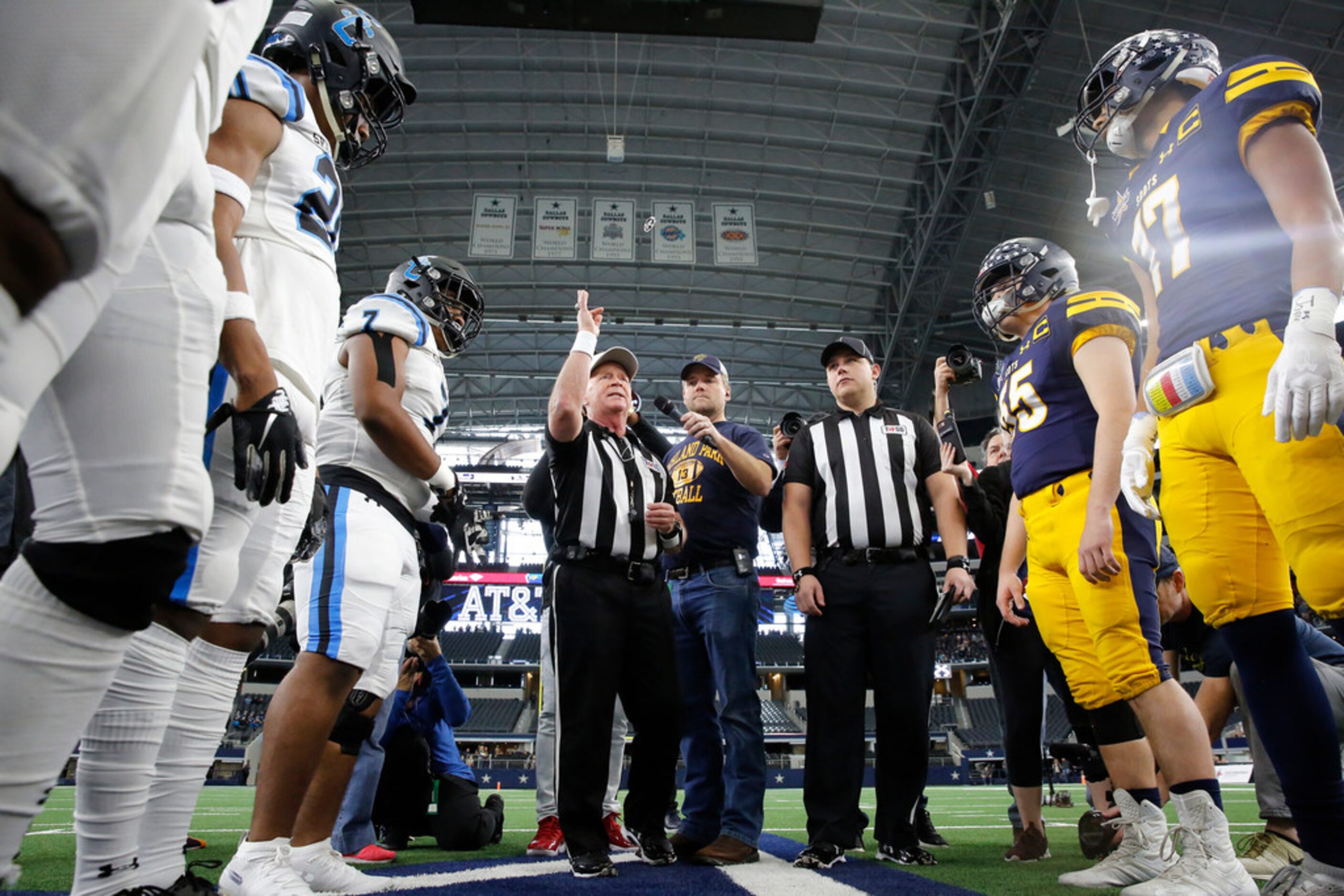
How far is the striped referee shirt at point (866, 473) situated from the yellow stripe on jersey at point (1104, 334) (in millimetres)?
865

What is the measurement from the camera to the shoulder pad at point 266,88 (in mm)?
1668

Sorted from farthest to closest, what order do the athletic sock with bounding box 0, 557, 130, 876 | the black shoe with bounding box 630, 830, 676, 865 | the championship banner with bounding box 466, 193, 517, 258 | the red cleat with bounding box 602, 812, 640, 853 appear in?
1. the championship banner with bounding box 466, 193, 517, 258
2. the red cleat with bounding box 602, 812, 640, 853
3. the black shoe with bounding box 630, 830, 676, 865
4. the athletic sock with bounding box 0, 557, 130, 876

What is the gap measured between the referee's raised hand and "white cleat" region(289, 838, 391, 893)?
1.83 m

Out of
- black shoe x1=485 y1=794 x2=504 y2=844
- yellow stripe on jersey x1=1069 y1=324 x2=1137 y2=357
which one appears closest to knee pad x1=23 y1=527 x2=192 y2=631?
yellow stripe on jersey x1=1069 y1=324 x2=1137 y2=357

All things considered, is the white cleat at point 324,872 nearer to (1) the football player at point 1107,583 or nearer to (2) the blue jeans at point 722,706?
(2) the blue jeans at point 722,706

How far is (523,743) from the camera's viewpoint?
28.5 meters

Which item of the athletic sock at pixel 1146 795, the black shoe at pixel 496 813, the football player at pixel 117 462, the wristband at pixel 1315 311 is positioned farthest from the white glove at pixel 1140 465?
the black shoe at pixel 496 813

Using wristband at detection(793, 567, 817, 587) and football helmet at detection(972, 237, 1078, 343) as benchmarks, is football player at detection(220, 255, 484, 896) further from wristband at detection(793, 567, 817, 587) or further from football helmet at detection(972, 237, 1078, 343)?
football helmet at detection(972, 237, 1078, 343)

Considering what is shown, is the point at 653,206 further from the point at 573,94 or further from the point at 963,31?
the point at 963,31

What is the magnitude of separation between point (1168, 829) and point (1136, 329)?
1.56 meters

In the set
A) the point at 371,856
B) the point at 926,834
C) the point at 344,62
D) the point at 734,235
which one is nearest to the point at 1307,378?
the point at 344,62

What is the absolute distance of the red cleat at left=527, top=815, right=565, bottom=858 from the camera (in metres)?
3.33

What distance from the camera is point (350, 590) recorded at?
7.11ft

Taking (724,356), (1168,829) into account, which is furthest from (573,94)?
(1168,829)
